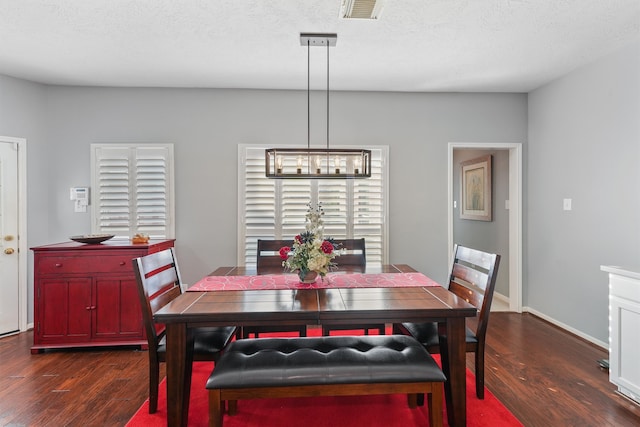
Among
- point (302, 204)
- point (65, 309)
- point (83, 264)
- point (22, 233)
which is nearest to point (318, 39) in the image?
point (302, 204)

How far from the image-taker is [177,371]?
6.08ft

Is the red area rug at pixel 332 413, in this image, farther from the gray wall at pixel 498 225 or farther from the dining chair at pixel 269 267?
the gray wall at pixel 498 225

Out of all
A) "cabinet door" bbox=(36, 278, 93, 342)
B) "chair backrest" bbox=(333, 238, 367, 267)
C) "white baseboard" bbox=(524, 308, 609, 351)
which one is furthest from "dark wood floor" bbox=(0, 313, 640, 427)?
"chair backrest" bbox=(333, 238, 367, 267)

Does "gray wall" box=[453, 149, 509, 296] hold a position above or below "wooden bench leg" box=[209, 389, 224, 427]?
above

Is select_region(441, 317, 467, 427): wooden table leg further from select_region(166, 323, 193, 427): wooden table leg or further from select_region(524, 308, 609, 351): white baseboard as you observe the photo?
select_region(524, 308, 609, 351): white baseboard

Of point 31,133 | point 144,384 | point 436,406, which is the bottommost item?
point 144,384

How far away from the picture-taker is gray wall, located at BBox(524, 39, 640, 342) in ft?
9.89

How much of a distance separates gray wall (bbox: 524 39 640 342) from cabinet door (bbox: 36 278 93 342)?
15.1ft

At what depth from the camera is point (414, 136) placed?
4.19 metres

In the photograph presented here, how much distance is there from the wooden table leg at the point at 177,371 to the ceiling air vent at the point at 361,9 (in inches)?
85.2

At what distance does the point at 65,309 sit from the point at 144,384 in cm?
123

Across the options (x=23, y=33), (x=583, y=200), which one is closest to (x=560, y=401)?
(x=583, y=200)

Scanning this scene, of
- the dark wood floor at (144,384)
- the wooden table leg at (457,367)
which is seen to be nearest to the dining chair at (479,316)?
the wooden table leg at (457,367)

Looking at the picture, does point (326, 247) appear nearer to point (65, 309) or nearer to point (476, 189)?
point (65, 309)
